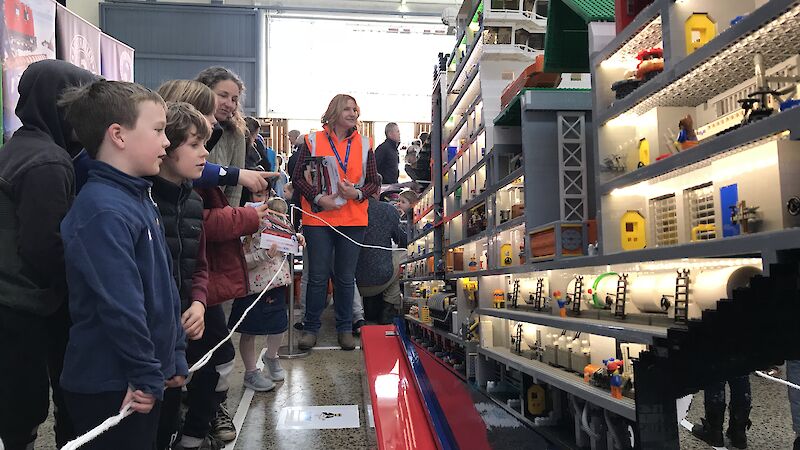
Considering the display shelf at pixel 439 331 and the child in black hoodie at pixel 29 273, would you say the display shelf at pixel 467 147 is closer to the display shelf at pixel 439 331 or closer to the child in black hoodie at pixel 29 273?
the display shelf at pixel 439 331

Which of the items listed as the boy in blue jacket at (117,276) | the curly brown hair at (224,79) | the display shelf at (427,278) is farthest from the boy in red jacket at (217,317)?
the display shelf at (427,278)

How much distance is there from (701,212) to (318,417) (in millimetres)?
1942

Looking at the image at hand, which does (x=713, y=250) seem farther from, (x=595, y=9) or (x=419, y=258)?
(x=419, y=258)

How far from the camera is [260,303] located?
3.25 metres

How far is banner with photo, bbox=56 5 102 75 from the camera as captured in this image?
7418 mm

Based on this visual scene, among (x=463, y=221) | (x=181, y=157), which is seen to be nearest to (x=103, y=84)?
(x=181, y=157)

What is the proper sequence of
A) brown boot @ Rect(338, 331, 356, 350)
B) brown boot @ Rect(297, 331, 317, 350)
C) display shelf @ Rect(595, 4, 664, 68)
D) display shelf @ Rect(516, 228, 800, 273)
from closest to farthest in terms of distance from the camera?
display shelf @ Rect(516, 228, 800, 273) < display shelf @ Rect(595, 4, 664, 68) < brown boot @ Rect(297, 331, 317, 350) < brown boot @ Rect(338, 331, 356, 350)

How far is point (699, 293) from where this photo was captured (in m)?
1.57

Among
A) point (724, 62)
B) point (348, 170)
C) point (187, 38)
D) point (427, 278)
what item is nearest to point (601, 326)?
point (724, 62)

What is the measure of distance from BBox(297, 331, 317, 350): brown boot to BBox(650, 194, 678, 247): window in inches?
108

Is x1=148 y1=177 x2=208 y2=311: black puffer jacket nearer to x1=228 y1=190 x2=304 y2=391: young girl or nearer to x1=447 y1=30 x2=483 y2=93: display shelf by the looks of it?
x1=228 y1=190 x2=304 y2=391: young girl

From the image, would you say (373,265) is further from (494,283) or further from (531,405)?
(531,405)

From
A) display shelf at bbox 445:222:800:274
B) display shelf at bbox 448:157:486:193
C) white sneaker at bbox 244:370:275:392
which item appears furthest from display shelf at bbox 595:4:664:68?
white sneaker at bbox 244:370:275:392

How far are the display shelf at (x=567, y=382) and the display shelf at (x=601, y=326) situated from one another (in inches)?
7.0
